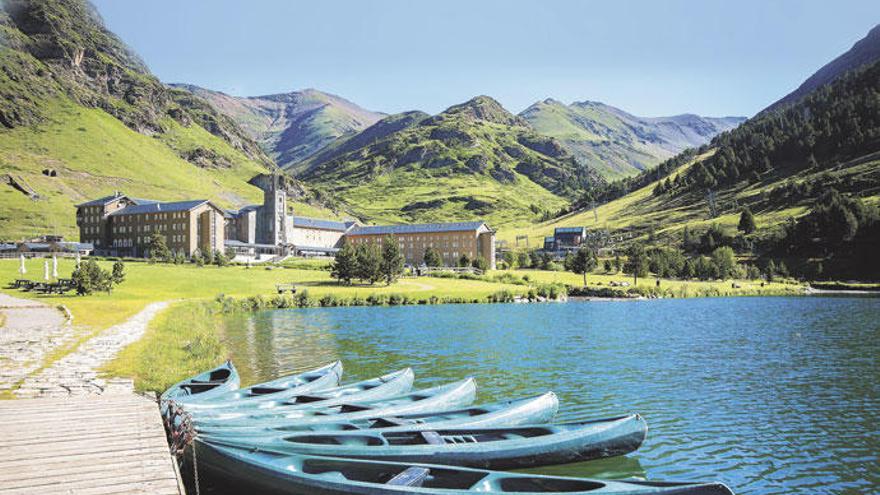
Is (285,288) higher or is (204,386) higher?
(285,288)

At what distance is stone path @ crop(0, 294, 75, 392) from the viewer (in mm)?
24875

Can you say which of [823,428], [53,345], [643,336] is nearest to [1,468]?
[53,345]

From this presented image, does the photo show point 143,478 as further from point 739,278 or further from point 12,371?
point 739,278

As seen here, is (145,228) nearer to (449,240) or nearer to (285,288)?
(449,240)

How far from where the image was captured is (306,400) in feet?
71.1

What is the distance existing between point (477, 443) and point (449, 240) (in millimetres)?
169020

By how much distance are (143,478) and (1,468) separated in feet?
9.83

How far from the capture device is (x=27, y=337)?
34.0 metres

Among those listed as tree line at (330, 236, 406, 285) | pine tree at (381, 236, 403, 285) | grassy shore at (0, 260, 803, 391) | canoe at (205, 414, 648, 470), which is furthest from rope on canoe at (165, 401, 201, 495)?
pine tree at (381, 236, 403, 285)

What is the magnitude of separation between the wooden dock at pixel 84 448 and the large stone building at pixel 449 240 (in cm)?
15313

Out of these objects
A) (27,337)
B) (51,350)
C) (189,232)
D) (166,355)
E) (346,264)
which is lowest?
(166,355)

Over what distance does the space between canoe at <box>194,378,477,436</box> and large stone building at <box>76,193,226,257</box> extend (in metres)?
146

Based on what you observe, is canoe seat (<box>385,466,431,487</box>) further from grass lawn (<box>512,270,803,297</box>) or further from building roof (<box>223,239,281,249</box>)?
building roof (<box>223,239,281,249</box>)

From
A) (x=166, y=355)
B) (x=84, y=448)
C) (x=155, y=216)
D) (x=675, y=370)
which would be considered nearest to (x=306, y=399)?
(x=84, y=448)
